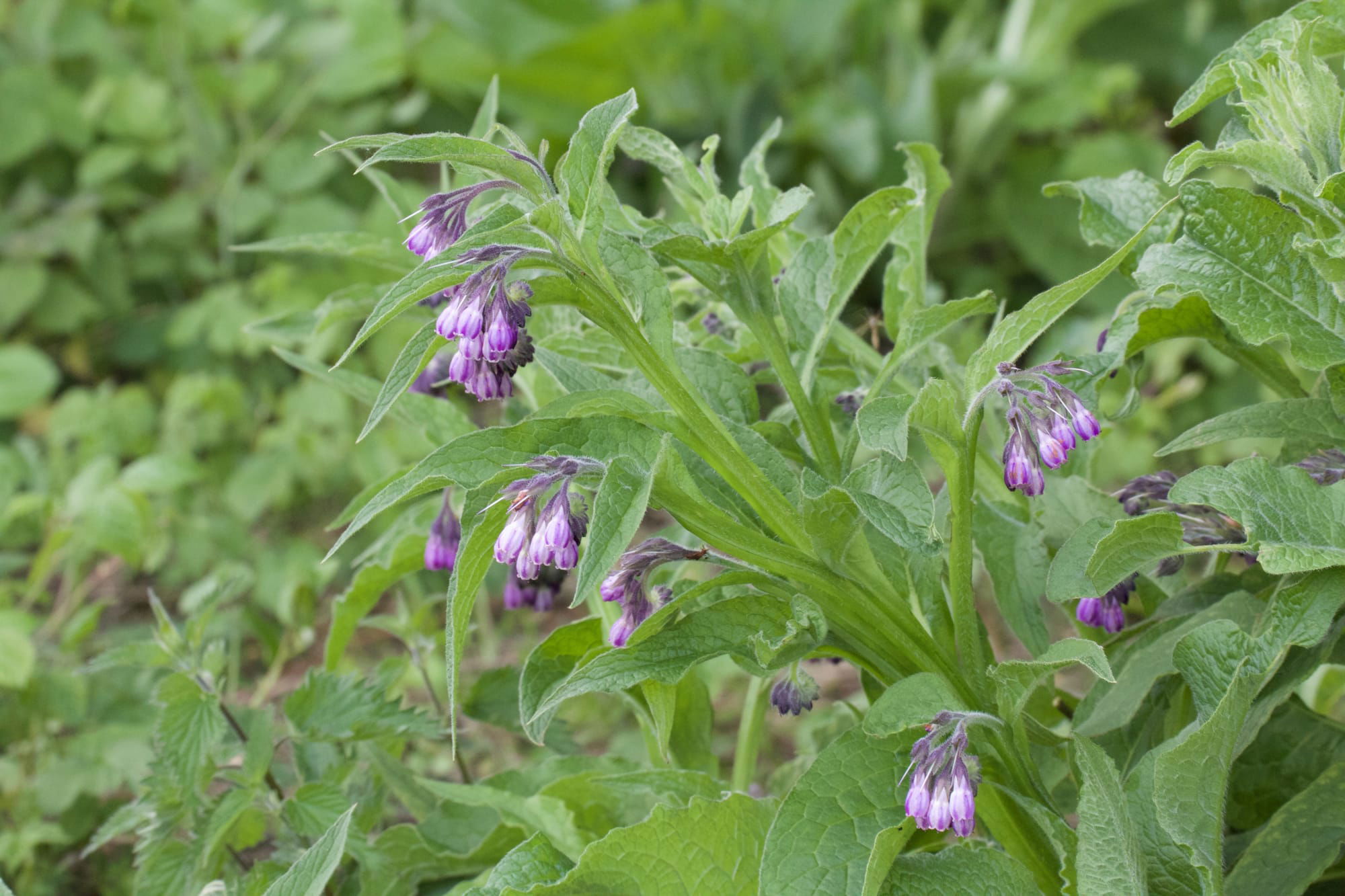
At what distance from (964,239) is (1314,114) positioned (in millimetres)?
3847

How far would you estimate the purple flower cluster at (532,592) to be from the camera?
1.57 meters

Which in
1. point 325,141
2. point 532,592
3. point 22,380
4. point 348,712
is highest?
point 532,592

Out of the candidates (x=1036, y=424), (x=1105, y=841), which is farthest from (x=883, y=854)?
(x=1036, y=424)

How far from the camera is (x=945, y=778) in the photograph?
116 cm

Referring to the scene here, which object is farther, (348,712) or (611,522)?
(348,712)

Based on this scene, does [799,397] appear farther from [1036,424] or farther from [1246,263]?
[1246,263]

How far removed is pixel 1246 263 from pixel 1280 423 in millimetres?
177

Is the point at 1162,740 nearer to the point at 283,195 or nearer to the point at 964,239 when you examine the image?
the point at 964,239

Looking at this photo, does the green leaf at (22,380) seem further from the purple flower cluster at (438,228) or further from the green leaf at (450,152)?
the green leaf at (450,152)

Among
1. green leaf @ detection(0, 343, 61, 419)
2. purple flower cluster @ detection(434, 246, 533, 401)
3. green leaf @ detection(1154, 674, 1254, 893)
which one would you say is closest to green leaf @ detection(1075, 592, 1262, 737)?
green leaf @ detection(1154, 674, 1254, 893)

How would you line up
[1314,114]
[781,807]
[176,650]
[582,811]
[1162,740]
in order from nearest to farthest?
[781,807], [1314,114], [1162,740], [582,811], [176,650]

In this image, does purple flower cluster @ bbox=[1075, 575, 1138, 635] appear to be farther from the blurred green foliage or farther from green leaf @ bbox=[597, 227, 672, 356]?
the blurred green foliage

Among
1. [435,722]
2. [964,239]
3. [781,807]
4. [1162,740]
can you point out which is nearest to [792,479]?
[781,807]

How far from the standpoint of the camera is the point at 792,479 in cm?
129
